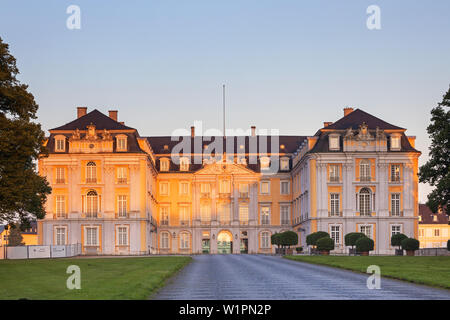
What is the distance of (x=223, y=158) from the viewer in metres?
92.4

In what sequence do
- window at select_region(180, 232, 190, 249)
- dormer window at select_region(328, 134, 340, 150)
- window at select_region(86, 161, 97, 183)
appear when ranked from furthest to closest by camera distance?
window at select_region(180, 232, 190, 249) → window at select_region(86, 161, 97, 183) → dormer window at select_region(328, 134, 340, 150)

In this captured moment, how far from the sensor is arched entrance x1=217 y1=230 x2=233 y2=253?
9169 centimetres

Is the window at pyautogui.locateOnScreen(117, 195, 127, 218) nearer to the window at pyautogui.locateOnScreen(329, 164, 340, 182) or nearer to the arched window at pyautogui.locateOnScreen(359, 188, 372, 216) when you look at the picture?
the window at pyautogui.locateOnScreen(329, 164, 340, 182)

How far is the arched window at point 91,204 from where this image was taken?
258ft

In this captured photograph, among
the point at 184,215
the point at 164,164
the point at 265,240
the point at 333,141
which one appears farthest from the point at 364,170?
the point at 164,164

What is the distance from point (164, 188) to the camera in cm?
9294

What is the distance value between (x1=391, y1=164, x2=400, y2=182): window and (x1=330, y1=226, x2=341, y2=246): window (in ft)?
26.2

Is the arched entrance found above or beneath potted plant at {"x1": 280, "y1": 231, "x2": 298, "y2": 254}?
beneath

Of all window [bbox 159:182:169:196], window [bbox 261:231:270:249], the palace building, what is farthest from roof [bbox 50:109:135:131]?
window [bbox 261:231:270:249]

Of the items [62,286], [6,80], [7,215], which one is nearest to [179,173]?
[7,215]

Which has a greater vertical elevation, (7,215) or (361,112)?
(361,112)

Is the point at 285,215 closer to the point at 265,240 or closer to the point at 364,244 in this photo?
the point at 265,240
